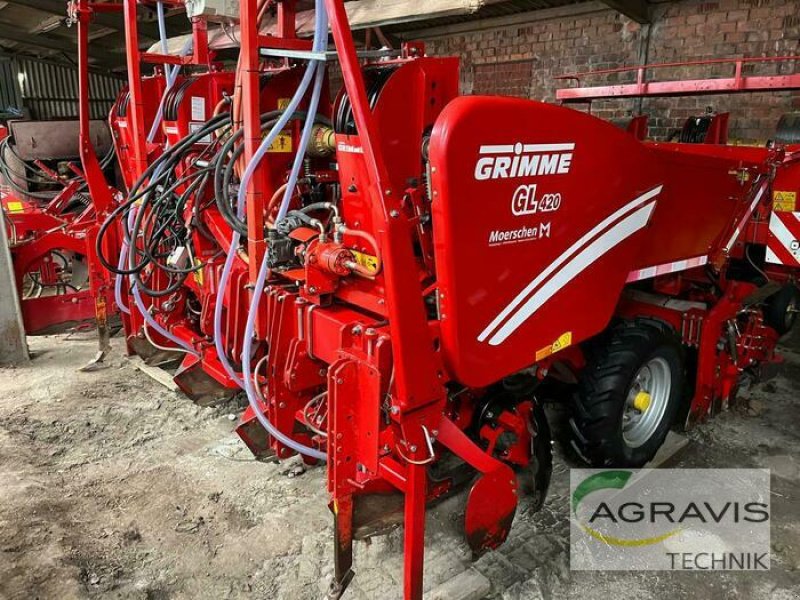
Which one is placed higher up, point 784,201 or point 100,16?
point 100,16

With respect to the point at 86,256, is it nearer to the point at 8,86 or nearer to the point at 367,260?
the point at 367,260

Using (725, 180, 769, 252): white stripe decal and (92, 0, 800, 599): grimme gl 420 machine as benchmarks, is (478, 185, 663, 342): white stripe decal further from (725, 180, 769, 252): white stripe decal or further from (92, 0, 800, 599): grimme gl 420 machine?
(725, 180, 769, 252): white stripe decal

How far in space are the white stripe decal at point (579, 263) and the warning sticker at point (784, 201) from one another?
1.43 metres

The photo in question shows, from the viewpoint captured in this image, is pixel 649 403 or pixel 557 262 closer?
pixel 557 262

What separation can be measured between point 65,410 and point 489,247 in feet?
10.3

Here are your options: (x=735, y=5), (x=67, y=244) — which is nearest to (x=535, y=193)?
(x=67, y=244)

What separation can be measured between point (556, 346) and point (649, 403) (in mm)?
1157

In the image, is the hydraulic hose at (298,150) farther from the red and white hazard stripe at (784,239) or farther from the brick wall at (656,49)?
the brick wall at (656,49)

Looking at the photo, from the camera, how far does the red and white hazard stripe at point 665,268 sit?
260cm

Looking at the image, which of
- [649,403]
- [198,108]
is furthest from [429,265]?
[198,108]

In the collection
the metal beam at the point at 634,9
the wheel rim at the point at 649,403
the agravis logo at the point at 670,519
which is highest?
the metal beam at the point at 634,9

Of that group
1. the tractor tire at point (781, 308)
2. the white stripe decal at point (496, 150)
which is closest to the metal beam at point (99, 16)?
the white stripe decal at point (496, 150)

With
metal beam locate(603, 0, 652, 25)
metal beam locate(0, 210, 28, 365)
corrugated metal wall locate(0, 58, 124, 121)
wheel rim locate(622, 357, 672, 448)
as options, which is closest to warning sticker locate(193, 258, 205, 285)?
metal beam locate(0, 210, 28, 365)

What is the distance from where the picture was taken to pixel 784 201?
3393mm
